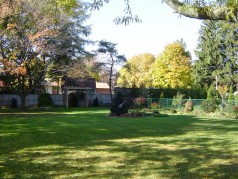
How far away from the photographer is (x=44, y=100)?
Answer: 37.1 metres

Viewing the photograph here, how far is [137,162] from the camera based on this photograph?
7012mm

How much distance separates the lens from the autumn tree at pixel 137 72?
212ft

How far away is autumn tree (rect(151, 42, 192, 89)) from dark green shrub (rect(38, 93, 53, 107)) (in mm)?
21793

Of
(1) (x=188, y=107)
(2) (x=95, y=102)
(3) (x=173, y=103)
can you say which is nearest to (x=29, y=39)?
(3) (x=173, y=103)

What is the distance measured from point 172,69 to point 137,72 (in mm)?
20362

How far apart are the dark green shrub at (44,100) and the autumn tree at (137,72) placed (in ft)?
92.7

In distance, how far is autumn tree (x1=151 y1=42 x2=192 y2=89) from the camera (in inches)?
2024

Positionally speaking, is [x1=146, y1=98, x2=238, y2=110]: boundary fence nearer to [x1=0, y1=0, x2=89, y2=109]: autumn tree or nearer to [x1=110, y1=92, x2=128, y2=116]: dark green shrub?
[x1=110, y1=92, x2=128, y2=116]: dark green shrub

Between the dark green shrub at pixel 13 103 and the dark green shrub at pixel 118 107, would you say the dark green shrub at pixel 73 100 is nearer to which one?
the dark green shrub at pixel 13 103

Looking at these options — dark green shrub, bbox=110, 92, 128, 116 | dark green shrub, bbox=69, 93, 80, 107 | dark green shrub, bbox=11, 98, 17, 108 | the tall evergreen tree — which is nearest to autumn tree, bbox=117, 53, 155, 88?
the tall evergreen tree

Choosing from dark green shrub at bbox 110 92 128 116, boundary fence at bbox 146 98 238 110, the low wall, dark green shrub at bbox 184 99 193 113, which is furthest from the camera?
the low wall

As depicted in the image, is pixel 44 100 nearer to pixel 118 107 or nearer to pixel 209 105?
pixel 118 107

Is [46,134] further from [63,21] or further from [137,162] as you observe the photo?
[63,21]

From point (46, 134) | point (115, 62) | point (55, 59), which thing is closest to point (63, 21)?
point (55, 59)
